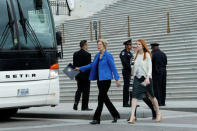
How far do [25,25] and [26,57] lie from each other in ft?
2.25

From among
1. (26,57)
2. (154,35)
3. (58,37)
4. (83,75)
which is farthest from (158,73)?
(154,35)

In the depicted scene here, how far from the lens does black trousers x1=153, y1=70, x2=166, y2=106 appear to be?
1309 centimetres

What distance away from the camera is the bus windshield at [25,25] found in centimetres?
1034

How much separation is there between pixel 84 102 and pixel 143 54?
292cm

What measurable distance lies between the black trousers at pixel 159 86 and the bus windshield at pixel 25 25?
133 inches

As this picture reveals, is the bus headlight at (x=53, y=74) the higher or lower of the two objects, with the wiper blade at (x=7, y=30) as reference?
lower

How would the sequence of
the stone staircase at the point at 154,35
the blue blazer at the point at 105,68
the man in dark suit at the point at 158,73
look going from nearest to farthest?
the blue blazer at the point at 105,68 < the man in dark suit at the point at 158,73 < the stone staircase at the point at 154,35

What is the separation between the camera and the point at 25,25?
34.8 ft

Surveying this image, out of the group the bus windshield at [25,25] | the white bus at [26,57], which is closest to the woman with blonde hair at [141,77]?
the white bus at [26,57]

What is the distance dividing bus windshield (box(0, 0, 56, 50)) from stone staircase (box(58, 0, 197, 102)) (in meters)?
5.67

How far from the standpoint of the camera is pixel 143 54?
32.2 ft

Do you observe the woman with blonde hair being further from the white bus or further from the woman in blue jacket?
the white bus

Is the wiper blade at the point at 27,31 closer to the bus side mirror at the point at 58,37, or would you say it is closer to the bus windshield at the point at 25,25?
the bus windshield at the point at 25,25

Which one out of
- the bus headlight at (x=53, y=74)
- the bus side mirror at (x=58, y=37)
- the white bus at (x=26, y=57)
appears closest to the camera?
the white bus at (x=26, y=57)
